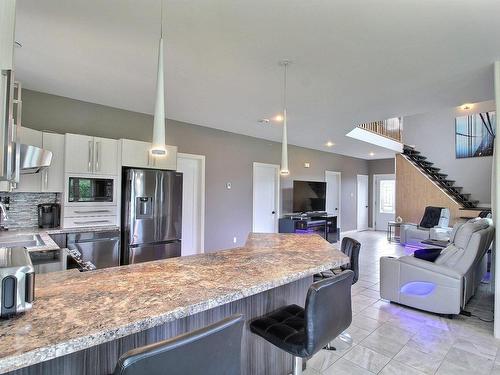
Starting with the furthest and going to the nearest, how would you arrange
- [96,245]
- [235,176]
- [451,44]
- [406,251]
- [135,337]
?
[406,251]
[235,176]
[96,245]
[451,44]
[135,337]

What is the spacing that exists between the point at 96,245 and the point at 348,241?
9.90 feet

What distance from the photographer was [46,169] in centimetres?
342

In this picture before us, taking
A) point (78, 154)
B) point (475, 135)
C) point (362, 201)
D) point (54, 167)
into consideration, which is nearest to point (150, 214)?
point (78, 154)

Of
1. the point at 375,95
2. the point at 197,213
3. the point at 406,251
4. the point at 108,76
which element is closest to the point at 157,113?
the point at 108,76

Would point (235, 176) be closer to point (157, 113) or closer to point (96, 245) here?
point (96, 245)

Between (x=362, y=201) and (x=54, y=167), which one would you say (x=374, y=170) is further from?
(x=54, y=167)

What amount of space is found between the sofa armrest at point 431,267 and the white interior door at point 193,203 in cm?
339

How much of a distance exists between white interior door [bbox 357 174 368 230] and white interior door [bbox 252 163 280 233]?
4.25 metres

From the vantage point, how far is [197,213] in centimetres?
546

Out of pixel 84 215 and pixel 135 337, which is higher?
pixel 84 215

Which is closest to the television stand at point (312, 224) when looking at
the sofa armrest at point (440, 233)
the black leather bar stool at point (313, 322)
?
the sofa armrest at point (440, 233)

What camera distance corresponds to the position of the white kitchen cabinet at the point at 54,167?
3432 millimetres

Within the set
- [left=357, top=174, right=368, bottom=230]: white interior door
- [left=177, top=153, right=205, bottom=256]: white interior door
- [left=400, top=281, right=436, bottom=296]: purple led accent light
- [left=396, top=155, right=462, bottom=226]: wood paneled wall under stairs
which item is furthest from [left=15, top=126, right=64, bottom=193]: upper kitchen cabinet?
[left=357, top=174, right=368, bottom=230]: white interior door

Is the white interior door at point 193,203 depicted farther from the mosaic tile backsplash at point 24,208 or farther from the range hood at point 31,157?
the range hood at point 31,157
